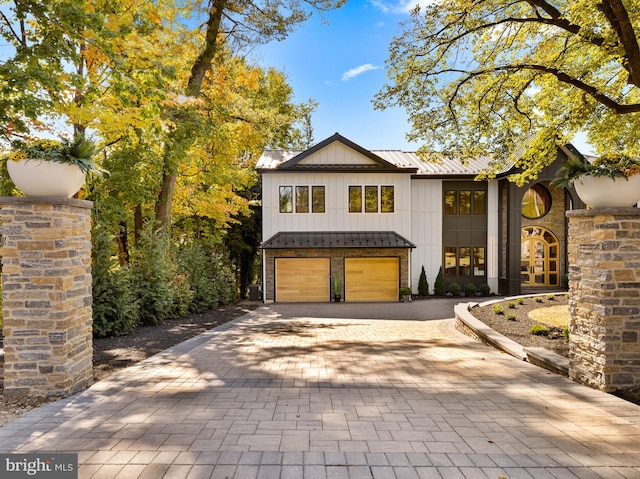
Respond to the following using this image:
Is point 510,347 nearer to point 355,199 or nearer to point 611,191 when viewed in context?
point 611,191

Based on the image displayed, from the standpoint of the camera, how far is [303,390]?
15.3ft

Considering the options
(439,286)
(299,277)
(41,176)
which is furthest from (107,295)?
(439,286)

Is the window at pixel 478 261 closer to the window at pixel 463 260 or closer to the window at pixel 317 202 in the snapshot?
the window at pixel 463 260

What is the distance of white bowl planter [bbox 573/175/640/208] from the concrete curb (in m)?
2.37

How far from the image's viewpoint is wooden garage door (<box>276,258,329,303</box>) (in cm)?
1600

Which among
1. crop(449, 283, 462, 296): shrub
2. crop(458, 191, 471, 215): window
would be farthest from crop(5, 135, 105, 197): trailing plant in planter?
crop(458, 191, 471, 215): window

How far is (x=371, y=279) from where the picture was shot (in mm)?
16188

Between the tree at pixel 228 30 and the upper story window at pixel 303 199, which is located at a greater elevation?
the tree at pixel 228 30

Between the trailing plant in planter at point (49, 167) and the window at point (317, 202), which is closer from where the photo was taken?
the trailing plant in planter at point (49, 167)

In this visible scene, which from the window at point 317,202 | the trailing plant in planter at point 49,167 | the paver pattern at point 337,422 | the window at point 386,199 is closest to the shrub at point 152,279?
the paver pattern at point 337,422

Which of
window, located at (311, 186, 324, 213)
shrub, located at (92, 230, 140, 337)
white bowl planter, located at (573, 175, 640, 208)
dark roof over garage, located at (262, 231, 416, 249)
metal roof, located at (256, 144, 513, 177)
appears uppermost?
metal roof, located at (256, 144, 513, 177)

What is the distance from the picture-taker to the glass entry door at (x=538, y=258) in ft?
60.5

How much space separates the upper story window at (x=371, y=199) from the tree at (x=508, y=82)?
5.96 meters

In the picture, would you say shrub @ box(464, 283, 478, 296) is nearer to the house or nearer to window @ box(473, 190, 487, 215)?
the house
